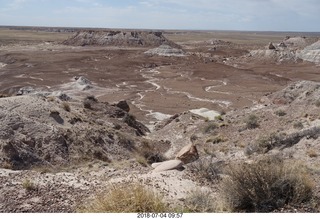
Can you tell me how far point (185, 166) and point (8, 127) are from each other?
31.0 ft

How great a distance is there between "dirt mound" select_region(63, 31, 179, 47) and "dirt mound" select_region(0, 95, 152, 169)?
106m

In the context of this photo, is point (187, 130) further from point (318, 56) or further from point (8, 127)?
point (318, 56)

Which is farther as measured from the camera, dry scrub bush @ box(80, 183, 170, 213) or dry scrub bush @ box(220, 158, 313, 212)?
dry scrub bush @ box(220, 158, 313, 212)

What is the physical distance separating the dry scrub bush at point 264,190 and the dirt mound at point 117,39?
120 metres

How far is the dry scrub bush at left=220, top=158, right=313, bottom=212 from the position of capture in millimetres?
7042

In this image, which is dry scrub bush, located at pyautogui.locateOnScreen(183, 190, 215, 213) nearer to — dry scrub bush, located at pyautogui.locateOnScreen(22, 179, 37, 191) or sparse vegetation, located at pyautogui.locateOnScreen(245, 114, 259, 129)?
dry scrub bush, located at pyautogui.locateOnScreen(22, 179, 37, 191)

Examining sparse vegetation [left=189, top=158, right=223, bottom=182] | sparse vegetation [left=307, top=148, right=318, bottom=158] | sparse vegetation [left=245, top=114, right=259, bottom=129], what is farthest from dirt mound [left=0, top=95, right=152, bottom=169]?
sparse vegetation [left=307, top=148, right=318, bottom=158]

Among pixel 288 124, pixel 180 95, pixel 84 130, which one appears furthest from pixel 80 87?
pixel 288 124

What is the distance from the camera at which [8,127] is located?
1727 cm

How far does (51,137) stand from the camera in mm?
17797

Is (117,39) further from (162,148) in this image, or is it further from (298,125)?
(298,125)

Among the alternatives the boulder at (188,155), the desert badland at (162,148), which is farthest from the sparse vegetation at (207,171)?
the boulder at (188,155)

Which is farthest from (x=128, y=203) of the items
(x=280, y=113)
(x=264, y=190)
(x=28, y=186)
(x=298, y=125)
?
(x=280, y=113)

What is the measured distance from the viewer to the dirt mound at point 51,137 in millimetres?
16125
